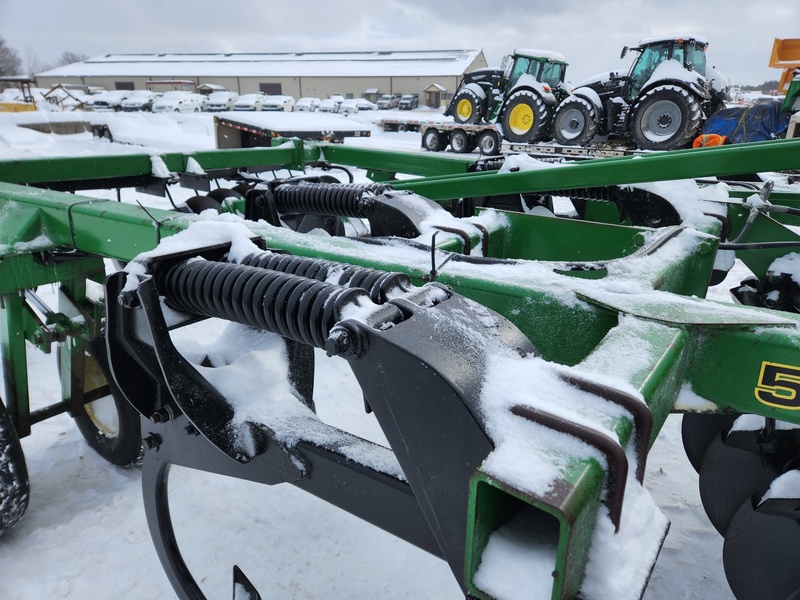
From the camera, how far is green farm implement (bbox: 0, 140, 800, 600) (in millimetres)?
708

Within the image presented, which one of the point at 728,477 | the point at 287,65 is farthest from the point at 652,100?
the point at 287,65

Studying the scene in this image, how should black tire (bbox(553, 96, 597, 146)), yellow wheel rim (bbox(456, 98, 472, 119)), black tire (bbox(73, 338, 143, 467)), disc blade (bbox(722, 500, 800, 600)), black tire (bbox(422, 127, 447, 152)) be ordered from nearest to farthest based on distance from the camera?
disc blade (bbox(722, 500, 800, 600))
black tire (bbox(73, 338, 143, 467))
black tire (bbox(553, 96, 597, 146))
yellow wheel rim (bbox(456, 98, 472, 119))
black tire (bbox(422, 127, 447, 152))

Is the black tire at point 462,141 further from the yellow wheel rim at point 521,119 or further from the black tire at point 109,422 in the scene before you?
the black tire at point 109,422

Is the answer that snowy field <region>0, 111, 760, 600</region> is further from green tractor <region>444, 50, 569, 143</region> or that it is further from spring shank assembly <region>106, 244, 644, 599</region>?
→ green tractor <region>444, 50, 569, 143</region>

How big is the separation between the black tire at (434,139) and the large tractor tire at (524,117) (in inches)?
114

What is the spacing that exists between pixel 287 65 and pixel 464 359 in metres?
44.5

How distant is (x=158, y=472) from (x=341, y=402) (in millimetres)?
1662

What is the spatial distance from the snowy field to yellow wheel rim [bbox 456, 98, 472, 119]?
13.5 metres

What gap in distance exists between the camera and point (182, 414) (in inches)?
52.9

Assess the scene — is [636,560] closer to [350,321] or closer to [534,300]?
[350,321]

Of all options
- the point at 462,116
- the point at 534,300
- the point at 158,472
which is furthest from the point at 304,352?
the point at 462,116

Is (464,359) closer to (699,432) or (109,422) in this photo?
(699,432)

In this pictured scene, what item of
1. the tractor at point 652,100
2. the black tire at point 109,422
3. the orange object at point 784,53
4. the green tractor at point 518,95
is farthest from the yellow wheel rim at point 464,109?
the black tire at point 109,422

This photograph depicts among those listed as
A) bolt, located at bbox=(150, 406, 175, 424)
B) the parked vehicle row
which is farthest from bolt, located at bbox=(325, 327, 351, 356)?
the parked vehicle row
